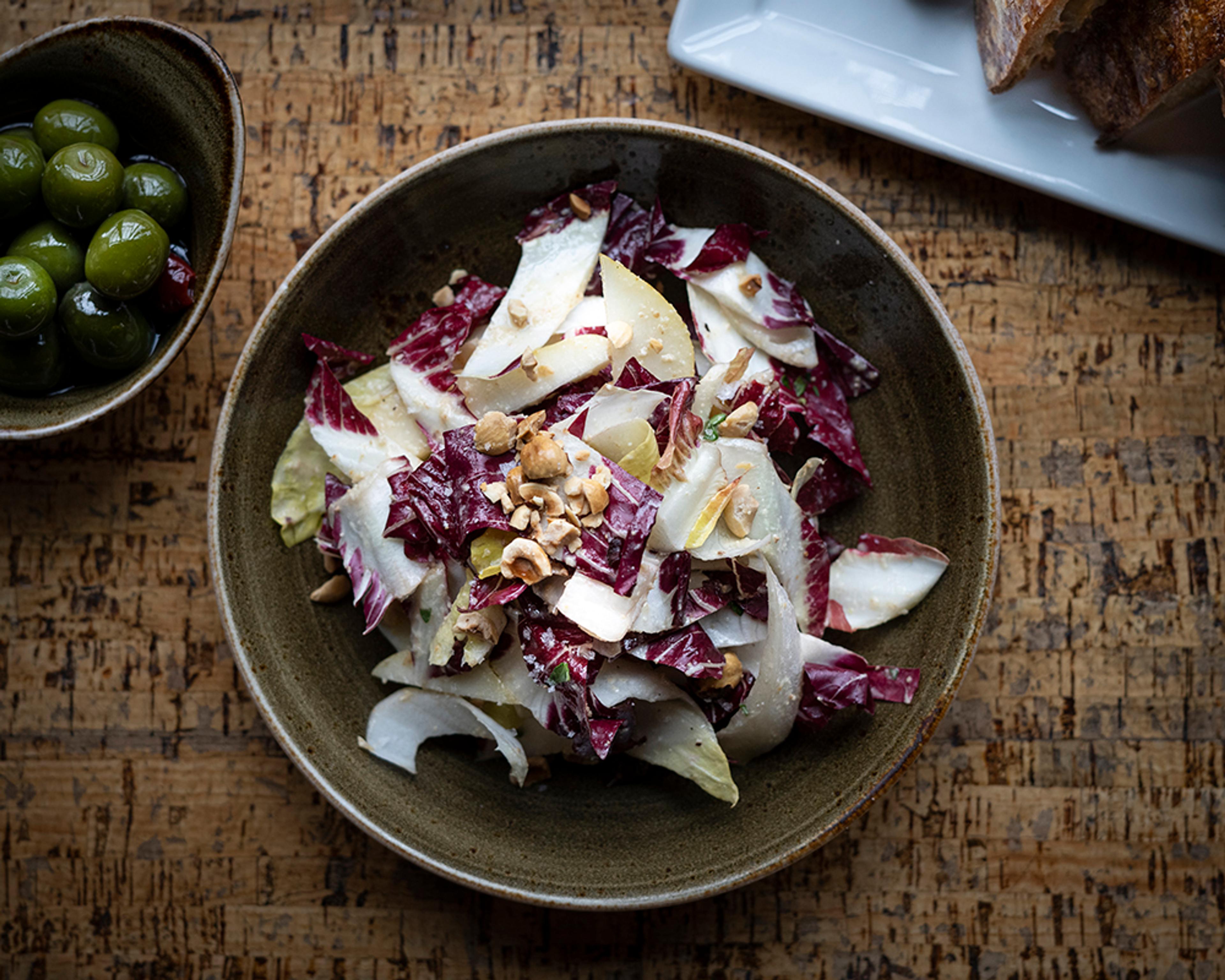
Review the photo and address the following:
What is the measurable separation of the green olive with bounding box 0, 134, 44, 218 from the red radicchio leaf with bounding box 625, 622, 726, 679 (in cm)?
182

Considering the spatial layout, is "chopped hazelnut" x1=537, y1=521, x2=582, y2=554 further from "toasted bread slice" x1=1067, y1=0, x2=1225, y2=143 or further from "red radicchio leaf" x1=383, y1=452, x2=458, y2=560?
"toasted bread slice" x1=1067, y1=0, x2=1225, y2=143

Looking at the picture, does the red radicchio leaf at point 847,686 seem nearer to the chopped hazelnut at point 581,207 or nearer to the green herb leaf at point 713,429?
the green herb leaf at point 713,429

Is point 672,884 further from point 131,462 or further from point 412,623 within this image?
point 131,462

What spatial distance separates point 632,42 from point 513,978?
276 cm

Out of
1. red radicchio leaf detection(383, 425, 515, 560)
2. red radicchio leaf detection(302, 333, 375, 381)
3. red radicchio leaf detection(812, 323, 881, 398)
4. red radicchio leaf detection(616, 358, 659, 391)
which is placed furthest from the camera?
red radicchio leaf detection(812, 323, 881, 398)

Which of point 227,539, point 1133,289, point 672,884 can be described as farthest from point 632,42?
point 672,884

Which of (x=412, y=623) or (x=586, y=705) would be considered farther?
(x=412, y=623)

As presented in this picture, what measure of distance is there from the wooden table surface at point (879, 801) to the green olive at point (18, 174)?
522mm

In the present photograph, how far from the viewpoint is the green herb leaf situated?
6.95 ft

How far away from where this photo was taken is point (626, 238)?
2.33m

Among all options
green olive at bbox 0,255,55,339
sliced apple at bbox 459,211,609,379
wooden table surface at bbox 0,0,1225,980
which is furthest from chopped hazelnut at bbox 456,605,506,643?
green olive at bbox 0,255,55,339

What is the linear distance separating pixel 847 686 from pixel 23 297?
7.13ft

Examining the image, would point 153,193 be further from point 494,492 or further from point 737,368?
point 737,368

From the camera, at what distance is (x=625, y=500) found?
6.50 feet
